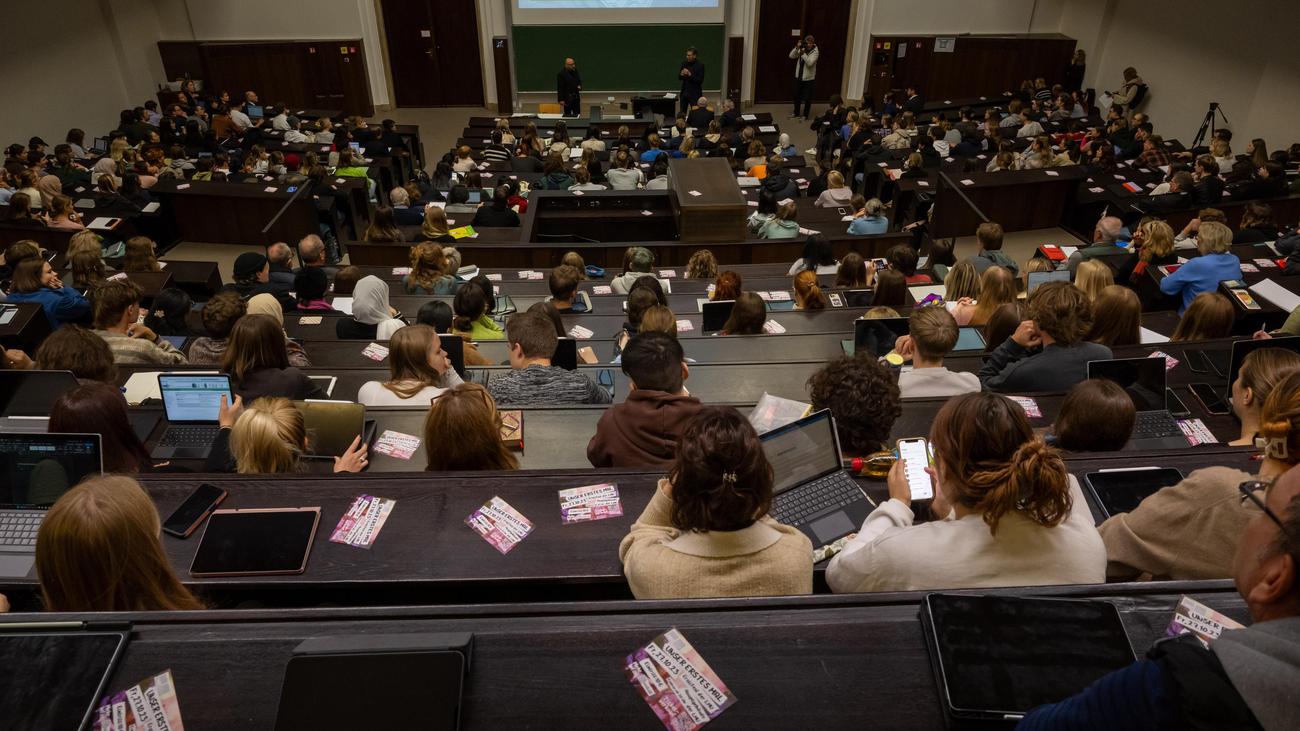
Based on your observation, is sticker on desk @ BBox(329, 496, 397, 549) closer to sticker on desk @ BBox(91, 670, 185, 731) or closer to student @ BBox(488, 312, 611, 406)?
sticker on desk @ BBox(91, 670, 185, 731)

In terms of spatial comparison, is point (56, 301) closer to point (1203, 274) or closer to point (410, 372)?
point (410, 372)

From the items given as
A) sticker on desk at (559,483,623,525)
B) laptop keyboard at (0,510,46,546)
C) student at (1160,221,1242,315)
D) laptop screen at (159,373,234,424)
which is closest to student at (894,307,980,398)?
sticker on desk at (559,483,623,525)

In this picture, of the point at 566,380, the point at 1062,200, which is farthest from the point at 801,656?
the point at 1062,200

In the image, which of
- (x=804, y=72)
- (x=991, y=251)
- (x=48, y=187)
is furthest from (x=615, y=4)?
(x=991, y=251)

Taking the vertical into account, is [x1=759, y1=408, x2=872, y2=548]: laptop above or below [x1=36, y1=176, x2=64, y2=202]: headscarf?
above

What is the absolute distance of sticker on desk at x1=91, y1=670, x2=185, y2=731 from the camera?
5.01 feet

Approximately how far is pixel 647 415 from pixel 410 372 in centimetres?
134

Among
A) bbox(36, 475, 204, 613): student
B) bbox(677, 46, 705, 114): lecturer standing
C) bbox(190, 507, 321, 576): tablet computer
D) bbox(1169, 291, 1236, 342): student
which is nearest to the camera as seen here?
bbox(36, 475, 204, 613): student

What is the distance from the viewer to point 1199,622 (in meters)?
1.63

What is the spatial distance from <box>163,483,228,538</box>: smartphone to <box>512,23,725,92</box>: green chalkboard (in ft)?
46.2

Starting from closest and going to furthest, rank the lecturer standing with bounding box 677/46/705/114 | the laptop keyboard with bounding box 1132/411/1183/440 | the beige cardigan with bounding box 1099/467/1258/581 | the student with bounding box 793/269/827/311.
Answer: the beige cardigan with bounding box 1099/467/1258/581 < the laptop keyboard with bounding box 1132/411/1183/440 < the student with bounding box 793/269/827/311 < the lecturer standing with bounding box 677/46/705/114

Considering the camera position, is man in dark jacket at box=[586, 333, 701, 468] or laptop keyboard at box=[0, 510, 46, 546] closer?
laptop keyboard at box=[0, 510, 46, 546]

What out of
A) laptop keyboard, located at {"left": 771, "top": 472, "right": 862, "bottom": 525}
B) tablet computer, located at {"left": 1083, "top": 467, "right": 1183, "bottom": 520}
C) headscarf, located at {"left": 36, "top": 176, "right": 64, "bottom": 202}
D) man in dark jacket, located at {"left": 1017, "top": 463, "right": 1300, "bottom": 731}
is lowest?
headscarf, located at {"left": 36, "top": 176, "right": 64, "bottom": 202}

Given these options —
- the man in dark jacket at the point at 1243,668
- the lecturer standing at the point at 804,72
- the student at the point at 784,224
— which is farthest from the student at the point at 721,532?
the lecturer standing at the point at 804,72
